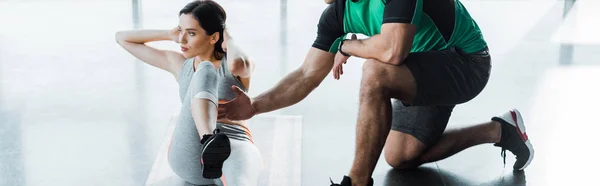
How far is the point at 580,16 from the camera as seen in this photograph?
5.45 metres

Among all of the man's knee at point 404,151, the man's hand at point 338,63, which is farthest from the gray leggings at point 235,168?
the man's knee at point 404,151

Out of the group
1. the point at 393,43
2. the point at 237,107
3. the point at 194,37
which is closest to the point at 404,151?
the point at 393,43

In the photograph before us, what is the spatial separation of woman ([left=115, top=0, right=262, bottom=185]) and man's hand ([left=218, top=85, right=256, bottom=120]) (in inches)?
0.8

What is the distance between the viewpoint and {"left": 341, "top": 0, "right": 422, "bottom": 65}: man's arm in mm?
2695

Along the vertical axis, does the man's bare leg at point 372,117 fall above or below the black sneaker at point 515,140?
above

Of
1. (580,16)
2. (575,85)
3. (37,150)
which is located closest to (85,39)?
(37,150)

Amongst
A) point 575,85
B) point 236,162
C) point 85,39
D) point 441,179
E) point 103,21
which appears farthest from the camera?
point 103,21

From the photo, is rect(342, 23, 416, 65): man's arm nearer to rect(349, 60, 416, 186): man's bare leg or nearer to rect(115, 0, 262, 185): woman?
rect(349, 60, 416, 186): man's bare leg

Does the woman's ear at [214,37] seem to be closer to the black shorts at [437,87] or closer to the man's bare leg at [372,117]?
the man's bare leg at [372,117]

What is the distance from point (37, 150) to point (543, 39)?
285cm

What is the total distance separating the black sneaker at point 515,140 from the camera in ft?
10.2

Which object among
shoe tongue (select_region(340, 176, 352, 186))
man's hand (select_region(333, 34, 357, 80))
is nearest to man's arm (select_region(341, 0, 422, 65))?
man's hand (select_region(333, 34, 357, 80))

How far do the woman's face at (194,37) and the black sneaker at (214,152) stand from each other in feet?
0.96

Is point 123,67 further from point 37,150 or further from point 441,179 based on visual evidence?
point 441,179
